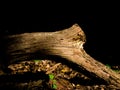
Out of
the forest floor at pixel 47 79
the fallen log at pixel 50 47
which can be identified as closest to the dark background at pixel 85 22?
the forest floor at pixel 47 79

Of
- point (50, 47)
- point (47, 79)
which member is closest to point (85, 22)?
point (47, 79)

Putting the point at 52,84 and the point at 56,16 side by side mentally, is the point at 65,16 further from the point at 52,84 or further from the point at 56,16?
the point at 52,84

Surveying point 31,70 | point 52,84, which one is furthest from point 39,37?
point 31,70

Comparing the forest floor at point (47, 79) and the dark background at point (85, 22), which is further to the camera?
the dark background at point (85, 22)

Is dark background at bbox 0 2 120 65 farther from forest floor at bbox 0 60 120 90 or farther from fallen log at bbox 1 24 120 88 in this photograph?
fallen log at bbox 1 24 120 88

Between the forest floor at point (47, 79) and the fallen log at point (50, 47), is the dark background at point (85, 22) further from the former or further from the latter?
the fallen log at point (50, 47)
